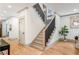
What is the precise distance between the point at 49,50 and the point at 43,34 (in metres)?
0.31

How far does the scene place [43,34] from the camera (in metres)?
2.08

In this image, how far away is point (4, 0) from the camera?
207 cm

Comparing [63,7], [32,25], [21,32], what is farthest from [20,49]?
[63,7]

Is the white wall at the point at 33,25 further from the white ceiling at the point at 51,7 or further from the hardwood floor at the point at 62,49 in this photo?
the hardwood floor at the point at 62,49

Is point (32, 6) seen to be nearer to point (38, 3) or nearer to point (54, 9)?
point (38, 3)

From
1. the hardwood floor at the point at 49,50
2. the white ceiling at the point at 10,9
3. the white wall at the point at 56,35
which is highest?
the white ceiling at the point at 10,9

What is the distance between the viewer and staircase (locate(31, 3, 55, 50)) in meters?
2.09

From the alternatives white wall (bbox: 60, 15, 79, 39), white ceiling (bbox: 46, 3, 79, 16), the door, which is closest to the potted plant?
white wall (bbox: 60, 15, 79, 39)

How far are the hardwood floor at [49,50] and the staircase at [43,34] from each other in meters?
0.09

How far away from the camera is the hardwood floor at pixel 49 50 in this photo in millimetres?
2066

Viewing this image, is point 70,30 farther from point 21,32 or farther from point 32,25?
point 21,32

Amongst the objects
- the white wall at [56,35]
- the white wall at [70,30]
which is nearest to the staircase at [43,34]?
the white wall at [56,35]
